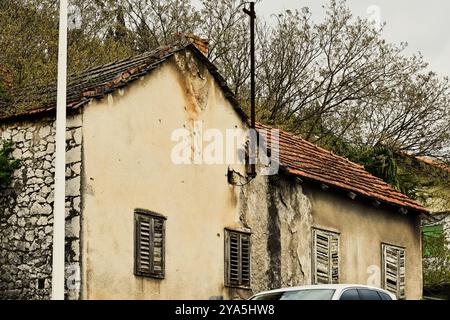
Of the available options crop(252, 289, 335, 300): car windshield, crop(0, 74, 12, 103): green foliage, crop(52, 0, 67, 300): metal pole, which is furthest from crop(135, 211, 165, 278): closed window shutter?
crop(0, 74, 12, 103): green foliage

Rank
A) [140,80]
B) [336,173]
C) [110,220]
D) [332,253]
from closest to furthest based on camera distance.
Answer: [110,220] < [140,80] < [332,253] < [336,173]

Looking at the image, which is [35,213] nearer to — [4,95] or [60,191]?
[60,191]

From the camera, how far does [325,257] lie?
1063 inches

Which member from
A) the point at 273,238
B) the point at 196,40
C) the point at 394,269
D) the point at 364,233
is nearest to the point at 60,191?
the point at 273,238

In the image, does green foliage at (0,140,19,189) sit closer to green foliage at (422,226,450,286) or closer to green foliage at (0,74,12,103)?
green foliage at (0,74,12,103)

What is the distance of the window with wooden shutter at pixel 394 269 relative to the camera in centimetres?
2956

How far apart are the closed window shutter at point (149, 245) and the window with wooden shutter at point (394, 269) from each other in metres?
9.56

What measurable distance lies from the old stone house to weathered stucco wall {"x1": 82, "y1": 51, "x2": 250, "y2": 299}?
0.03 m

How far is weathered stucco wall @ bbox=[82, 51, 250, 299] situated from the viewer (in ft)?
67.1
